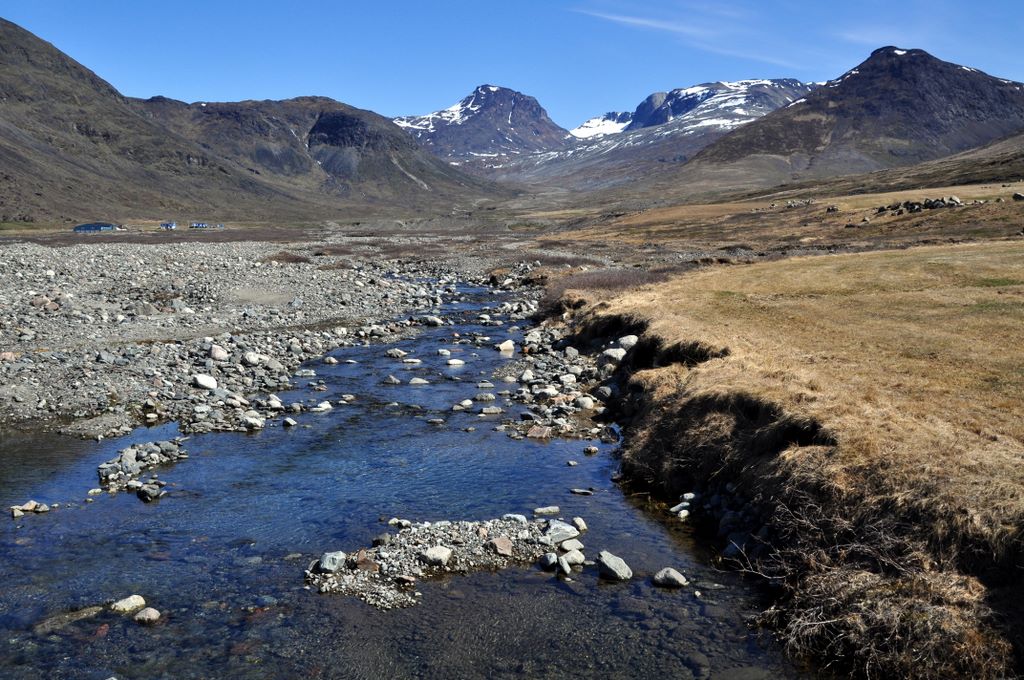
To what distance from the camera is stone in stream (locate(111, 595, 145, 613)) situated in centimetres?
1234

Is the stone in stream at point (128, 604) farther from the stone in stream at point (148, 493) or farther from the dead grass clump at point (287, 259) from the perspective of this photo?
the dead grass clump at point (287, 259)

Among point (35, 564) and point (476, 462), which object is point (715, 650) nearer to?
point (476, 462)

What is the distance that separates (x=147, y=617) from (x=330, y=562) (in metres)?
3.08

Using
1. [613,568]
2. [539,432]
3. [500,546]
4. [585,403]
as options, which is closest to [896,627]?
[613,568]

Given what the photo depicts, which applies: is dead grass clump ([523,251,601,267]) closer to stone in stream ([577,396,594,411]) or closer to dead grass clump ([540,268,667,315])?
dead grass clump ([540,268,667,315])

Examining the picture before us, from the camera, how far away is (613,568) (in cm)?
1360

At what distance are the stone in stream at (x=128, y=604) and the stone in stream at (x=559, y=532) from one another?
749cm

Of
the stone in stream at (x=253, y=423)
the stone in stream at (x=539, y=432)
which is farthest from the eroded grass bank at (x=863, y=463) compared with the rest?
the stone in stream at (x=253, y=423)

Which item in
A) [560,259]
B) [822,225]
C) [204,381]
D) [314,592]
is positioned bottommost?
[314,592]

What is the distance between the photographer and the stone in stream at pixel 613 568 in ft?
44.5

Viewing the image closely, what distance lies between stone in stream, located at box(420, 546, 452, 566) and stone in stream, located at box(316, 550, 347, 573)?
1505 millimetres

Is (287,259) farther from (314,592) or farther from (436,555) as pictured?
(314,592)

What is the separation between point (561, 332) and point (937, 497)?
27484mm

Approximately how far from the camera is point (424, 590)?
1314 cm
